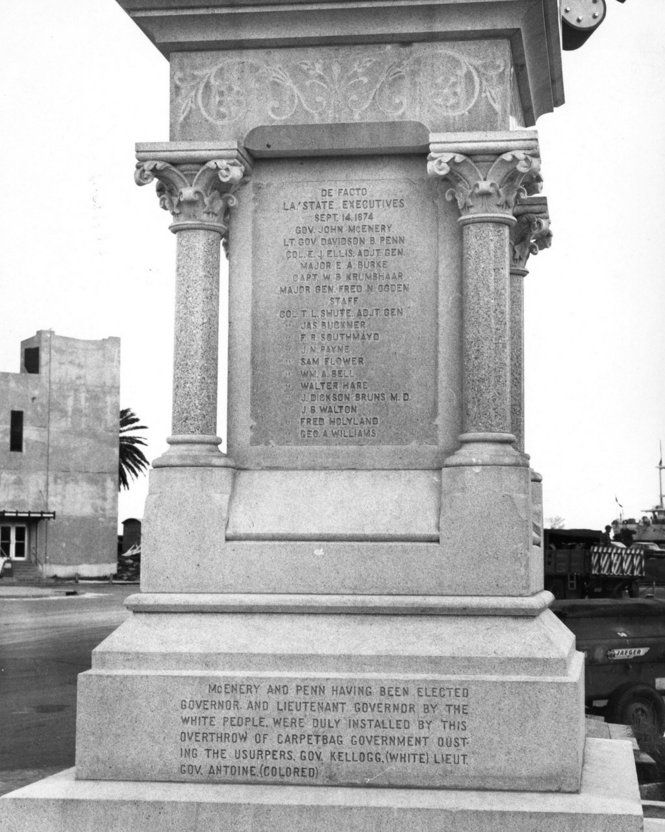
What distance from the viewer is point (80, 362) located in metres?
57.3

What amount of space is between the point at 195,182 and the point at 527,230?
2.62m

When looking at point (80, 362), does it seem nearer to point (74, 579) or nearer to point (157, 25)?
point (74, 579)

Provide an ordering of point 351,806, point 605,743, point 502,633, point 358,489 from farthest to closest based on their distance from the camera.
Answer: point 605,743, point 358,489, point 502,633, point 351,806

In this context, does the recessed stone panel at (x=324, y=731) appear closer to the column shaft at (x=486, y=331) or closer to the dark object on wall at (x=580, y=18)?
the column shaft at (x=486, y=331)

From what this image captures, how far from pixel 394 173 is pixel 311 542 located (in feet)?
7.36

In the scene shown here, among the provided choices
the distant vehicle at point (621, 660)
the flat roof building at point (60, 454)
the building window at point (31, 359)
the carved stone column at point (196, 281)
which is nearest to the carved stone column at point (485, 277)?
the carved stone column at point (196, 281)

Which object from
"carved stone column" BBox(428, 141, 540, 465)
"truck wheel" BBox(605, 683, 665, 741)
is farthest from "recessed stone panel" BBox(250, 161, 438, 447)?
"truck wheel" BBox(605, 683, 665, 741)

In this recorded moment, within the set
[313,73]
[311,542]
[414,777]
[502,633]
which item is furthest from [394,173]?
[414,777]

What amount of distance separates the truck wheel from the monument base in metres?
8.34

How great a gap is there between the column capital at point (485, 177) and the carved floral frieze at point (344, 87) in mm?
327

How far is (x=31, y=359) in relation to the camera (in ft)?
189

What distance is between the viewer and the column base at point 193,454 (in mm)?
7457

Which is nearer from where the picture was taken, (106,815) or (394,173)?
(106,815)

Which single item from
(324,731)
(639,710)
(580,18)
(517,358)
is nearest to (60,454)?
(639,710)
